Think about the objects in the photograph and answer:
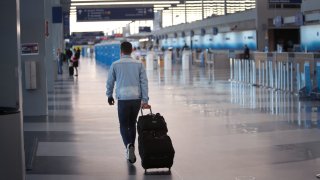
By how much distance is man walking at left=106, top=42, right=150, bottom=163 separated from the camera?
26.9ft

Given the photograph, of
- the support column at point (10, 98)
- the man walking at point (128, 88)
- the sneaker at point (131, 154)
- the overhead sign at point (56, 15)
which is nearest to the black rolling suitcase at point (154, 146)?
the man walking at point (128, 88)

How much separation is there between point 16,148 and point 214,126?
6212 mm

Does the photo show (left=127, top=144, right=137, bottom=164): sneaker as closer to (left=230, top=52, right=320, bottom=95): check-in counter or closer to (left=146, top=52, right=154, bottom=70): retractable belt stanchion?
(left=230, top=52, right=320, bottom=95): check-in counter

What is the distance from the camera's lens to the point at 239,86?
22609mm

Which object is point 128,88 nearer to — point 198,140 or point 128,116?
point 128,116

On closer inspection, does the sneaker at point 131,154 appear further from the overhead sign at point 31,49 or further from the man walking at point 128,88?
the overhead sign at point 31,49

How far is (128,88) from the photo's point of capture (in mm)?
8203

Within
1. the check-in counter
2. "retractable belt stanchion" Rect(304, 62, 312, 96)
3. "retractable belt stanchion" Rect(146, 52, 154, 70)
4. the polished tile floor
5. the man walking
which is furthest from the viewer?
"retractable belt stanchion" Rect(146, 52, 154, 70)

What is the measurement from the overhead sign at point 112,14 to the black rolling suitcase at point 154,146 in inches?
1416

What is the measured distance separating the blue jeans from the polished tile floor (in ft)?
1.35

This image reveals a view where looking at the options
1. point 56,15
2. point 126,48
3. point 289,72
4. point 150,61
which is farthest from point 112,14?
point 126,48


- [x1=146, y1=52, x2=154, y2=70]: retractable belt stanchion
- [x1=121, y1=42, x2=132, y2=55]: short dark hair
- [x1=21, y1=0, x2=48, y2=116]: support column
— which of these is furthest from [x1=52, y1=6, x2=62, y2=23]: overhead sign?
[x1=121, y1=42, x2=132, y2=55]: short dark hair

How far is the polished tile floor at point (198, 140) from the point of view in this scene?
→ 7.81m

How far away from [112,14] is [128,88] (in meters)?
36.7
